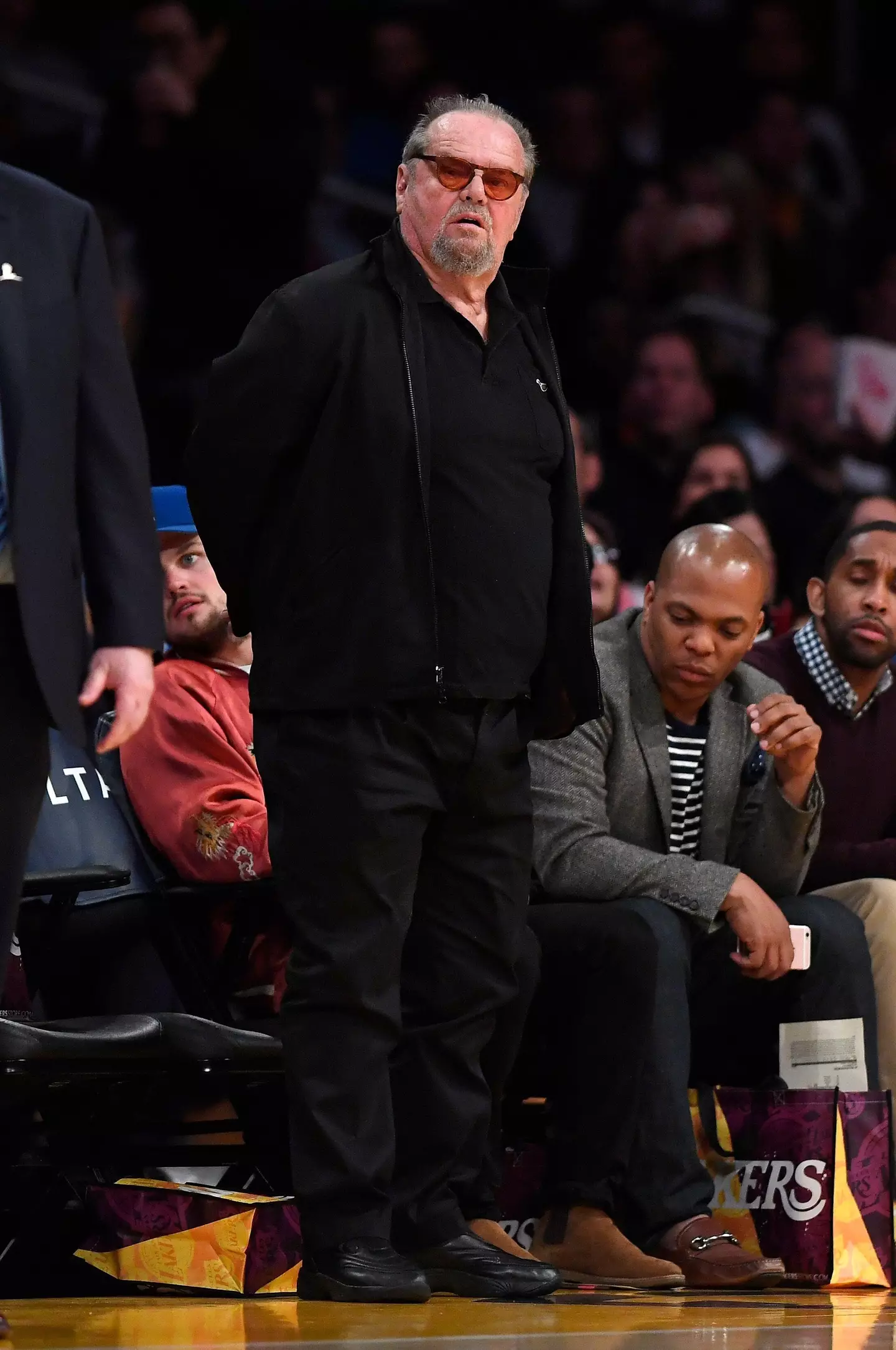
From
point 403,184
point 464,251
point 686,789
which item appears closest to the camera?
point 464,251

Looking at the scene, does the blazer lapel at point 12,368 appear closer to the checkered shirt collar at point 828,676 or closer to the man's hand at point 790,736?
the man's hand at point 790,736

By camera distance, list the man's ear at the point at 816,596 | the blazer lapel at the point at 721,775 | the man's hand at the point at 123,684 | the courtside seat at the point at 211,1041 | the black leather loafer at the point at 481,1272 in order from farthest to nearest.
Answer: the man's ear at the point at 816,596 < the blazer lapel at the point at 721,775 < the courtside seat at the point at 211,1041 < the black leather loafer at the point at 481,1272 < the man's hand at the point at 123,684

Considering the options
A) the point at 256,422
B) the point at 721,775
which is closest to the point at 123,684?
the point at 256,422

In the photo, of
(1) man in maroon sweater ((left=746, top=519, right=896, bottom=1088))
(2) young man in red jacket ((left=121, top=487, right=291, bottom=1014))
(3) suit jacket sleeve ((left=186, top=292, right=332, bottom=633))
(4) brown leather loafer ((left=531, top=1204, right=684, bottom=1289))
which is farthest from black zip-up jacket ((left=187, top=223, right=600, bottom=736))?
(1) man in maroon sweater ((left=746, top=519, right=896, bottom=1088))

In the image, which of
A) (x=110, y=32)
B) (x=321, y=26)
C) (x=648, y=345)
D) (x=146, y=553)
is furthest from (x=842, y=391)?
(x=146, y=553)

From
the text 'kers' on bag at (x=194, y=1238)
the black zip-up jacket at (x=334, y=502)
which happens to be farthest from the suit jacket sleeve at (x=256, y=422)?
the text 'kers' on bag at (x=194, y=1238)

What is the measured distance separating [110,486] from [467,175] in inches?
42.6

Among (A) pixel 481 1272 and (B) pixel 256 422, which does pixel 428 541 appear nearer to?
(B) pixel 256 422

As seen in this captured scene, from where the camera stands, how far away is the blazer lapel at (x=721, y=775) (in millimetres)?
3646

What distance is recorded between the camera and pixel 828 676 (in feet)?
→ 13.7

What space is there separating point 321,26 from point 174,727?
4.08 m

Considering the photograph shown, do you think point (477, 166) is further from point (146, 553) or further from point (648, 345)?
point (648, 345)

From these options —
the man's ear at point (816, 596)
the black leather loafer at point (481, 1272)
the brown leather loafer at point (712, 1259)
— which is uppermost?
the man's ear at point (816, 596)

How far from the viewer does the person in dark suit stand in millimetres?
2027
